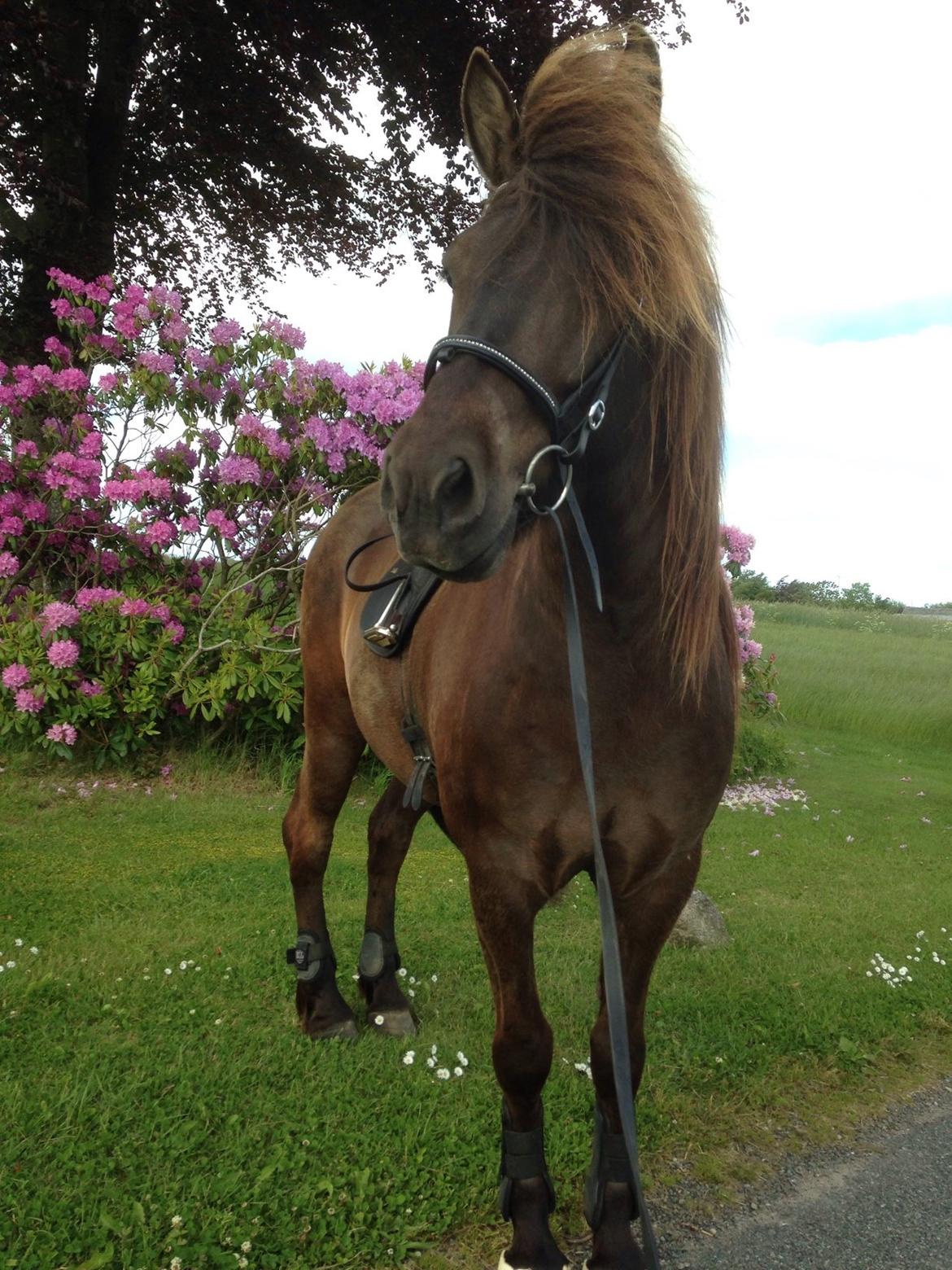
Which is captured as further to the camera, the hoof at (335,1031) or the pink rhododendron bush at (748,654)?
the pink rhododendron bush at (748,654)

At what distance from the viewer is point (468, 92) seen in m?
1.98

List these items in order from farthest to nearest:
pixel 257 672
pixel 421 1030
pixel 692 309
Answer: pixel 257 672 < pixel 421 1030 < pixel 692 309

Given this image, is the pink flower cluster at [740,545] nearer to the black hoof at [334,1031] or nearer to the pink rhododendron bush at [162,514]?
the pink rhododendron bush at [162,514]

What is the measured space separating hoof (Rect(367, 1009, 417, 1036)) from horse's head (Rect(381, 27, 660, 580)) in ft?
8.65

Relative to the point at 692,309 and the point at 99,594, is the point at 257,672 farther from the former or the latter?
the point at 692,309

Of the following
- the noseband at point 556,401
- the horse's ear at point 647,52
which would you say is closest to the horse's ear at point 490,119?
the horse's ear at point 647,52

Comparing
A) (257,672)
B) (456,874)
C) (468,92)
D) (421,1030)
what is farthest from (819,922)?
(468,92)

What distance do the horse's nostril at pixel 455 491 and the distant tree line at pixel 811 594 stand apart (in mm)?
29559

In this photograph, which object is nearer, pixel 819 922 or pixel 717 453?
pixel 717 453

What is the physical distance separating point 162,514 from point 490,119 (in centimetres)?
620

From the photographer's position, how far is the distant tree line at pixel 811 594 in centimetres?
3080

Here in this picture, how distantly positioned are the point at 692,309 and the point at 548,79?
66cm

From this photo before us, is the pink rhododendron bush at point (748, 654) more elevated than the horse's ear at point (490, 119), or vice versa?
the horse's ear at point (490, 119)

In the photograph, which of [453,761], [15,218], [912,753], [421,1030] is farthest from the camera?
[912,753]
